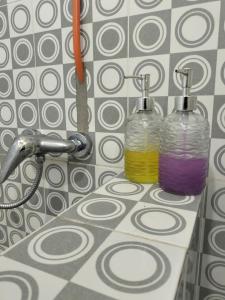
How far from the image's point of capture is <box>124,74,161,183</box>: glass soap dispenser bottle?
50 centimetres

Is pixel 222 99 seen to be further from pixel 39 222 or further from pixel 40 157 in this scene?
pixel 39 222

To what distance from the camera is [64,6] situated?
24.7 inches

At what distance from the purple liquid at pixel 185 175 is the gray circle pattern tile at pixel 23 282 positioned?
287mm

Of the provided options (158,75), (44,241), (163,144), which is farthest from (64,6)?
(44,241)

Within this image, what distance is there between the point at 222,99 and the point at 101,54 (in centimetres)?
30

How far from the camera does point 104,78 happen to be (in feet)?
2.02

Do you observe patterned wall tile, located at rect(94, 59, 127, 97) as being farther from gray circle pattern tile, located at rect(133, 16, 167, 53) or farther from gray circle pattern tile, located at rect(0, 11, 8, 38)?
gray circle pattern tile, located at rect(0, 11, 8, 38)

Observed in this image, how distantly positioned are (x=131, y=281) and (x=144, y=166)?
0.93ft

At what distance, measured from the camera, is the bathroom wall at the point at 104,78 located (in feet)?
1.68

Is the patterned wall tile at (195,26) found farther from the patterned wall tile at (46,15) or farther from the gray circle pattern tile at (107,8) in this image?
the patterned wall tile at (46,15)

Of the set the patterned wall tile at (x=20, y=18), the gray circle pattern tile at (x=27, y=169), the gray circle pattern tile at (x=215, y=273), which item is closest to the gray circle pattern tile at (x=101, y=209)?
the gray circle pattern tile at (x=215, y=273)

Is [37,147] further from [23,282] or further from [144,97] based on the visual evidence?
[23,282]

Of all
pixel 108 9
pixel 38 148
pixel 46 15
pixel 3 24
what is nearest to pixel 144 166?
pixel 38 148

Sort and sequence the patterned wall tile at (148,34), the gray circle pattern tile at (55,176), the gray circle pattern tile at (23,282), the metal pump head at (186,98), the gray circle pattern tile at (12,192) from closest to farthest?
the gray circle pattern tile at (23,282), the metal pump head at (186,98), the patterned wall tile at (148,34), the gray circle pattern tile at (55,176), the gray circle pattern tile at (12,192)
